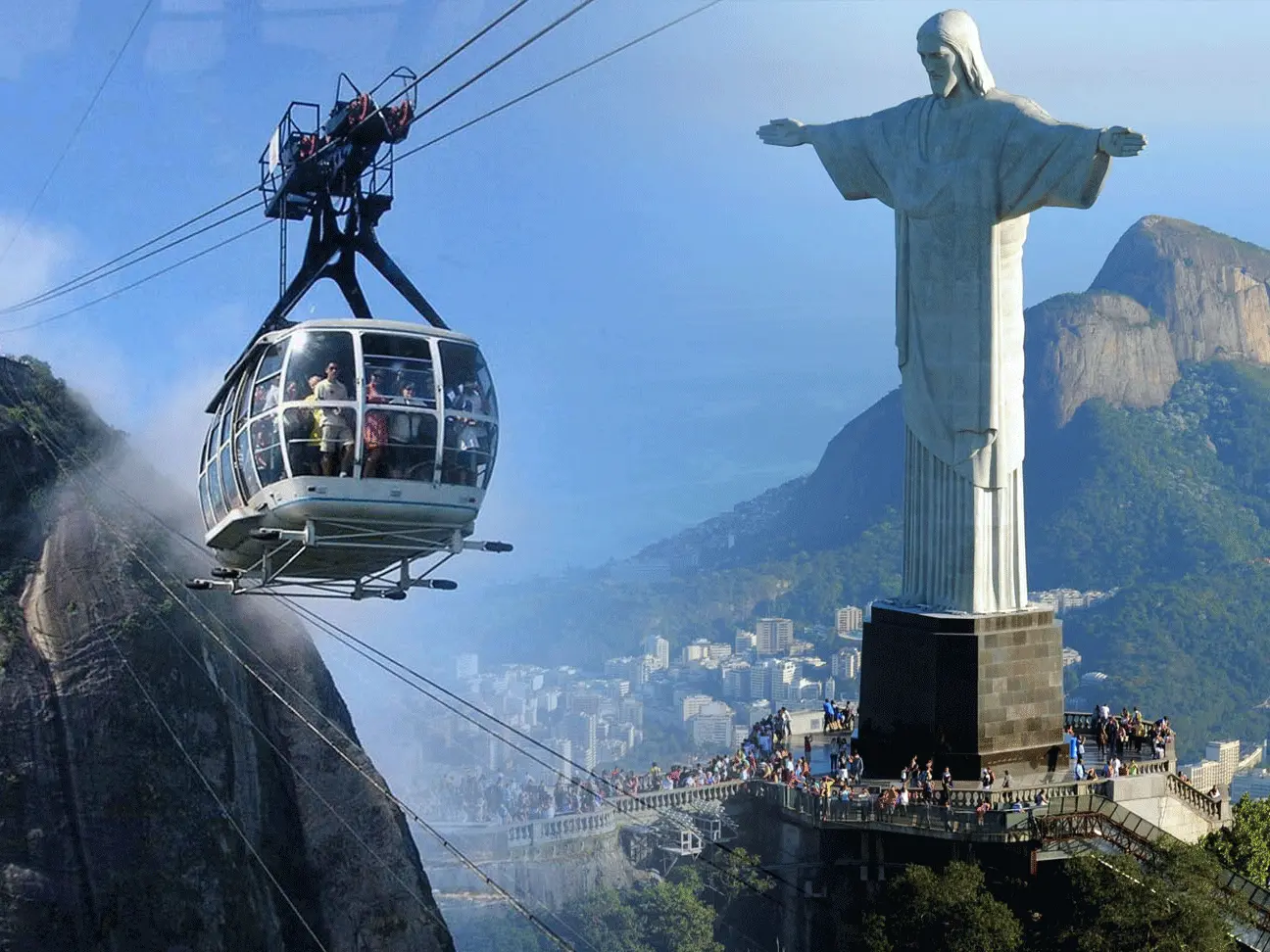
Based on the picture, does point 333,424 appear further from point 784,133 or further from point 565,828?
point 565,828

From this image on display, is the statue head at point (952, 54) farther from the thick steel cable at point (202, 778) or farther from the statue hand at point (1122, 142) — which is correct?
the thick steel cable at point (202, 778)

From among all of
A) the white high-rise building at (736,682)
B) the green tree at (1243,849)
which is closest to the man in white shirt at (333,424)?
the green tree at (1243,849)

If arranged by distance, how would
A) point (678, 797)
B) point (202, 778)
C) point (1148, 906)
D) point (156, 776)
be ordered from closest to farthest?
point (1148, 906), point (678, 797), point (156, 776), point (202, 778)

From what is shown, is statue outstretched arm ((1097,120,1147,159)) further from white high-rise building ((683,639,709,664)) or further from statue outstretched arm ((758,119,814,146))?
white high-rise building ((683,639,709,664))

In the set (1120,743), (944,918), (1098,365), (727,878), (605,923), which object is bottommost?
(605,923)

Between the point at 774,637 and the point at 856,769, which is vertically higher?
the point at 856,769

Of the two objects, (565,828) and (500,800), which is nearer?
(565,828)

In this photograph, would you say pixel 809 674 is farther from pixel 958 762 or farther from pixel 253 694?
pixel 958 762

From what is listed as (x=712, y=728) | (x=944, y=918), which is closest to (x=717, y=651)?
(x=712, y=728)
